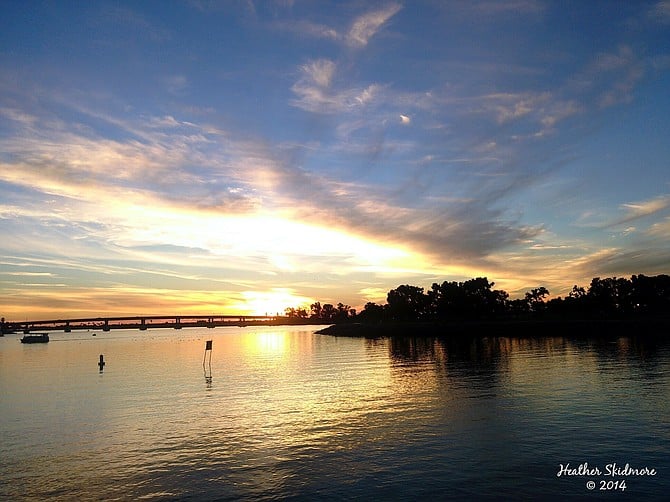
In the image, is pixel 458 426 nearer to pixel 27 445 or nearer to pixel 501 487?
pixel 501 487

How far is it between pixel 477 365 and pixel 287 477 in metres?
56.4

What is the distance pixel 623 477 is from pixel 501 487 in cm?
679

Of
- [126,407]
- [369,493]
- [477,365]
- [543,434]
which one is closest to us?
[369,493]

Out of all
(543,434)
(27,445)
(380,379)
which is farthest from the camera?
(380,379)

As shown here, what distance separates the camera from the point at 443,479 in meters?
24.0

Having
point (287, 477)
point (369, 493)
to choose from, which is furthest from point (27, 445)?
point (369, 493)

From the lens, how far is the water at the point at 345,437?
77.7 ft

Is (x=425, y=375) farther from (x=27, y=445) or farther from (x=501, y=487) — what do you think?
(x=27, y=445)

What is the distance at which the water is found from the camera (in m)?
23.7

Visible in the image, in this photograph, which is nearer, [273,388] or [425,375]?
[273,388]

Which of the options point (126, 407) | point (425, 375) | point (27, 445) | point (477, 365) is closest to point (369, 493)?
point (27, 445)

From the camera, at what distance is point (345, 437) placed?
32812 mm

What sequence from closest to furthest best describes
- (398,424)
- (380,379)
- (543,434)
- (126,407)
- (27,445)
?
1. (543,434)
2. (27,445)
3. (398,424)
4. (126,407)
5. (380,379)

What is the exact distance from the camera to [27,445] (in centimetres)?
3369
